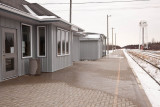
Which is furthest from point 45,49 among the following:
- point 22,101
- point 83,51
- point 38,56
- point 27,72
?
point 83,51

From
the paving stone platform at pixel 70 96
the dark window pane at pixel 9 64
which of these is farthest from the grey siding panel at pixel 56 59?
the paving stone platform at pixel 70 96

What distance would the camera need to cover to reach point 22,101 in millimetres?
6457

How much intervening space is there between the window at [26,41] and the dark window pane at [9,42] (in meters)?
1.17

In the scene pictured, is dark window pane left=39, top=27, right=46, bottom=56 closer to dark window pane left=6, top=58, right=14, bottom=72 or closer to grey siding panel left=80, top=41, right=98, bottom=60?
dark window pane left=6, top=58, right=14, bottom=72

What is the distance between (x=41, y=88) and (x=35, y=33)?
5.51 meters

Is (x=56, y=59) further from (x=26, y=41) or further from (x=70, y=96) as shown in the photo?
(x=70, y=96)

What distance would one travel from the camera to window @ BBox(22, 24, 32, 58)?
466 inches

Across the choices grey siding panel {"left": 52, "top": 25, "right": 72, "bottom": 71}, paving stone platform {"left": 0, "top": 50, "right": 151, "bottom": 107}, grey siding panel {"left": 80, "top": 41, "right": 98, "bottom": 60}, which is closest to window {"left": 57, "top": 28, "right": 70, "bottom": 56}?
grey siding panel {"left": 52, "top": 25, "right": 72, "bottom": 71}

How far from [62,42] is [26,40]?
3.55m

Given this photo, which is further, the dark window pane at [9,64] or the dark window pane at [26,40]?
the dark window pane at [26,40]

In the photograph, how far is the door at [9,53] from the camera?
998cm

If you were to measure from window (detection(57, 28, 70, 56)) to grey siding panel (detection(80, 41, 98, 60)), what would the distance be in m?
11.0

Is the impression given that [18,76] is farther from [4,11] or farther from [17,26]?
[4,11]

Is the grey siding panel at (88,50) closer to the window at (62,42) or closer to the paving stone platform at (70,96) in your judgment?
the window at (62,42)
